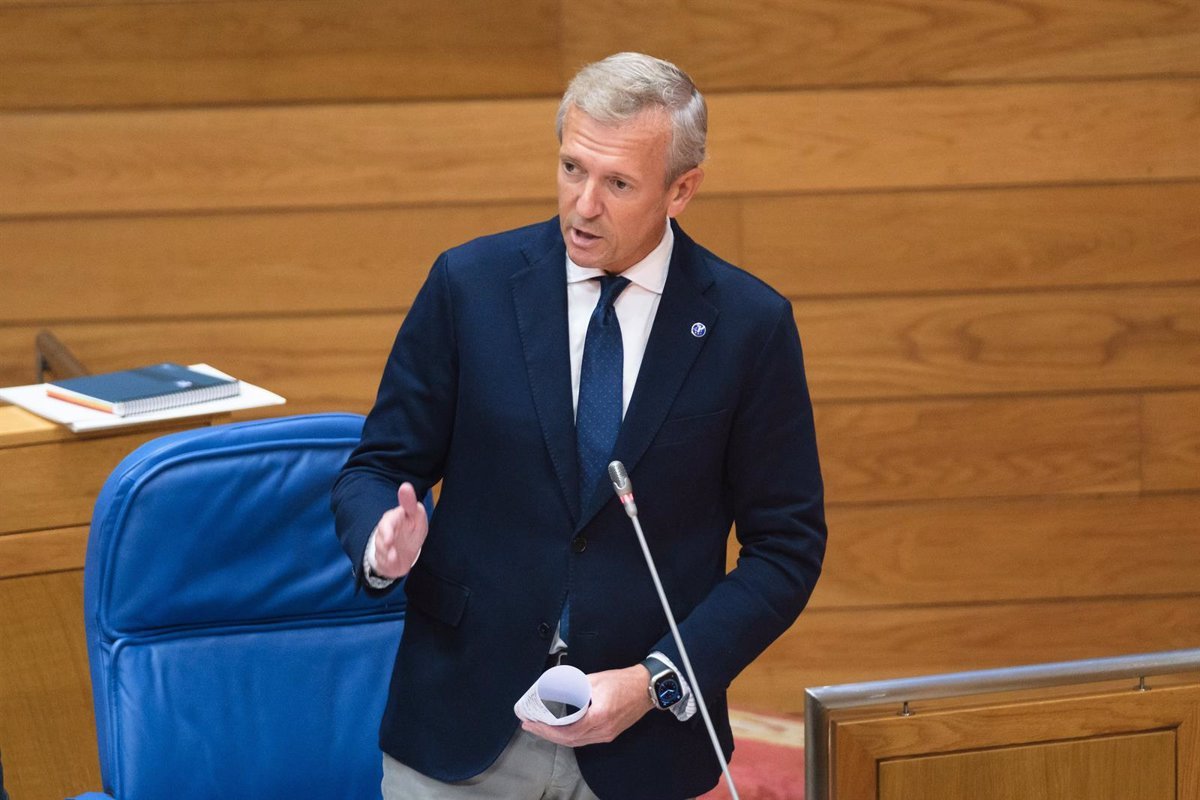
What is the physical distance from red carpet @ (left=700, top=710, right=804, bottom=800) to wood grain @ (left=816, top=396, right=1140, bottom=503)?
488mm

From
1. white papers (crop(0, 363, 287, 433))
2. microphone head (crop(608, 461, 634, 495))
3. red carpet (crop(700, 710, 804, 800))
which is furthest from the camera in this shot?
red carpet (crop(700, 710, 804, 800))

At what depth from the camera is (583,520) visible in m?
1.49

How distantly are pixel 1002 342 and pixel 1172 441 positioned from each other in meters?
0.43

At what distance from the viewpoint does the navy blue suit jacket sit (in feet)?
4.91

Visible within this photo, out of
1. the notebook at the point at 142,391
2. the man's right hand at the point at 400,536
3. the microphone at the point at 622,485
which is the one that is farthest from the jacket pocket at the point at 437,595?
the notebook at the point at 142,391

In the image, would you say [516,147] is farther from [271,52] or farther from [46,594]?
[46,594]

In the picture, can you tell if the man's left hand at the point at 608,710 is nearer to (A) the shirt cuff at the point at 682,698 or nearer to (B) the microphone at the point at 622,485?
Answer: (A) the shirt cuff at the point at 682,698

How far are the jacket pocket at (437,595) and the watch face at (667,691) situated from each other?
0.70ft

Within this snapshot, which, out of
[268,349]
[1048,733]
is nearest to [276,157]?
[268,349]

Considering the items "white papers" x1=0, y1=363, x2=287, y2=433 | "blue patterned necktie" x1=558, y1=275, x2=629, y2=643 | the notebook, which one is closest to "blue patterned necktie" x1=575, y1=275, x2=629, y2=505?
"blue patterned necktie" x1=558, y1=275, x2=629, y2=643

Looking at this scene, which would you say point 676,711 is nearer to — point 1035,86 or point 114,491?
point 114,491

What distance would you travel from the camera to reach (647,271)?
5.07 ft

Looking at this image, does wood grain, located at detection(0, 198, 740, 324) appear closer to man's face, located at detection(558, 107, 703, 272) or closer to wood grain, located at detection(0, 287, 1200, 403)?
wood grain, located at detection(0, 287, 1200, 403)

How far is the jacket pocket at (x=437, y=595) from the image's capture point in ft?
5.05
